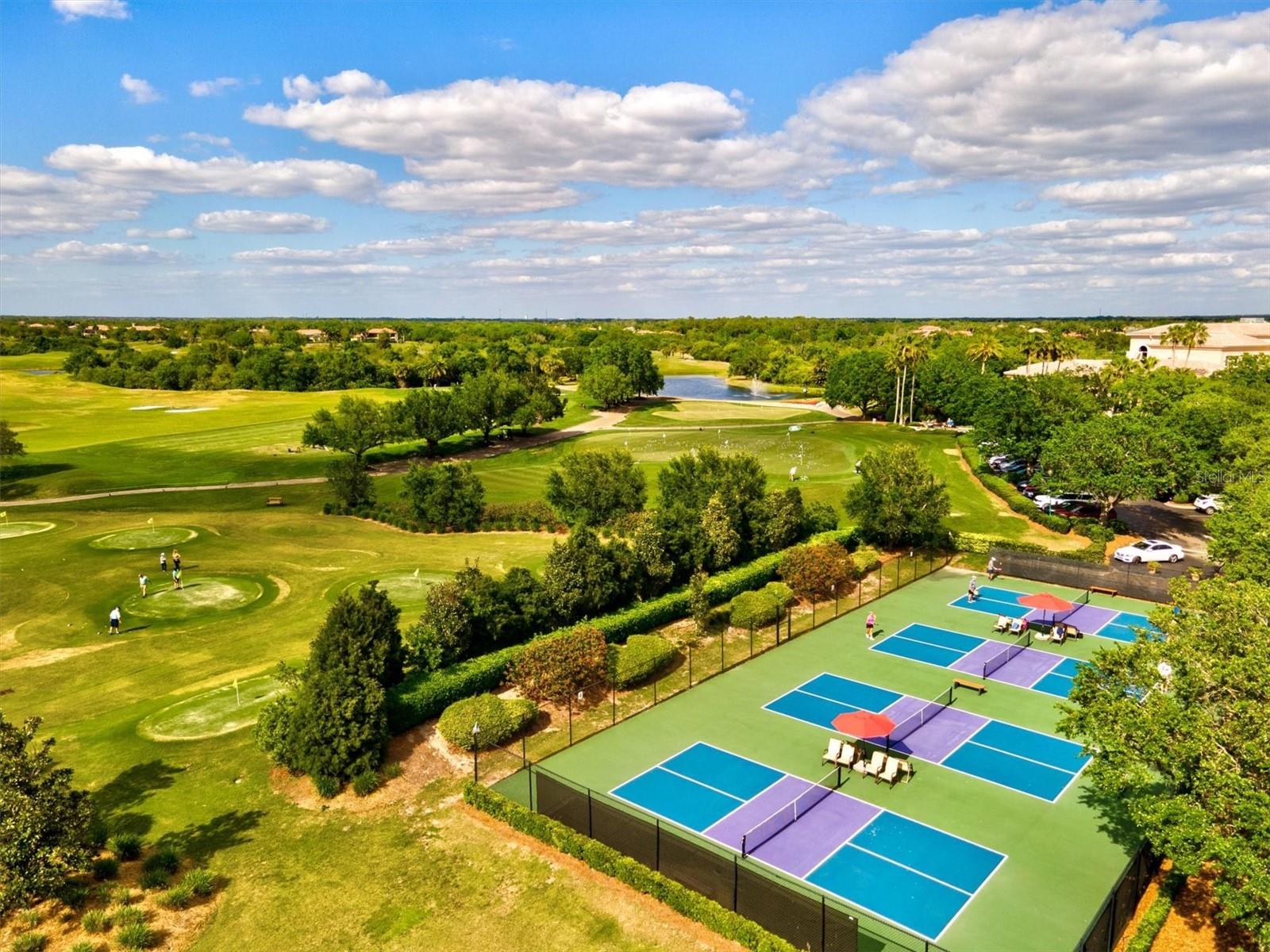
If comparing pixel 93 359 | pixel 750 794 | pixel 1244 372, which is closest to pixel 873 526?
pixel 750 794

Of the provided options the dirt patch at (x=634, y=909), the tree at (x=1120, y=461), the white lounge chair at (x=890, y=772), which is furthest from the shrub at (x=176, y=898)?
the tree at (x=1120, y=461)

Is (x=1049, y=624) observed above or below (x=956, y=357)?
below

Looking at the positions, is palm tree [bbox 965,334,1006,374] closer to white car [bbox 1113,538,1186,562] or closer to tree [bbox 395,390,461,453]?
white car [bbox 1113,538,1186,562]

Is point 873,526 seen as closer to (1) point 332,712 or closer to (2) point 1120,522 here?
(2) point 1120,522

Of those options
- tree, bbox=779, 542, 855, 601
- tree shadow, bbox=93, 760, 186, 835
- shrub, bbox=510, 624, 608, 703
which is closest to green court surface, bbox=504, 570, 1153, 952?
shrub, bbox=510, 624, 608, 703

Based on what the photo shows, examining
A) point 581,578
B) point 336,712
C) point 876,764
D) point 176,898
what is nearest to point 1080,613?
point 876,764

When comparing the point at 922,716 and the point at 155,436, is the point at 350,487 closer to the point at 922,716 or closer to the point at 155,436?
the point at 922,716
